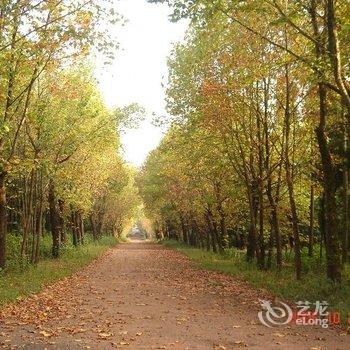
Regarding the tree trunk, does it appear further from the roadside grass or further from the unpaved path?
the unpaved path

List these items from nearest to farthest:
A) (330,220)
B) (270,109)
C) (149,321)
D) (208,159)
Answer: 1. (149,321)
2. (330,220)
3. (270,109)
4. (208,159)

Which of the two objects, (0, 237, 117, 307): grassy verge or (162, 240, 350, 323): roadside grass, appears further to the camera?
(0, 237, 117, 307): grassy verge

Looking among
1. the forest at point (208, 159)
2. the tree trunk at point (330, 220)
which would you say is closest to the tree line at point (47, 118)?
the forest at point (208, 159)

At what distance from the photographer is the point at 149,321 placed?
1101 cm

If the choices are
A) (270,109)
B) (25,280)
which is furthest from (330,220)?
(25,280)

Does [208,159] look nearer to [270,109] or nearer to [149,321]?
[270,109]

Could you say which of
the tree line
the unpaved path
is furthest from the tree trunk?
the tree line

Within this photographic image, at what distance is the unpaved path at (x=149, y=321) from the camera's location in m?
8.88

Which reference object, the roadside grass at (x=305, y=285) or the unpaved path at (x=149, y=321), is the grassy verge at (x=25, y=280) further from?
the roadside grass at (x=305, y=285)

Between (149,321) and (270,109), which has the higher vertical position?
(270,109)

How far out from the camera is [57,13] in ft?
49.3

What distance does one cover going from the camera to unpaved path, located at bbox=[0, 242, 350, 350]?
888cm

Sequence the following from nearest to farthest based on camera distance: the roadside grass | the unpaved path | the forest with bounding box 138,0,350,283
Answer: the unpaved path, the roadside grass, the forest with bounding box 138,0,350,283

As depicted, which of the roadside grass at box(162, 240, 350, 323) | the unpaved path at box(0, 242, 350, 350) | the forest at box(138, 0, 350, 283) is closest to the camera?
the unpaved path at box(0, 242, 350, 350)
